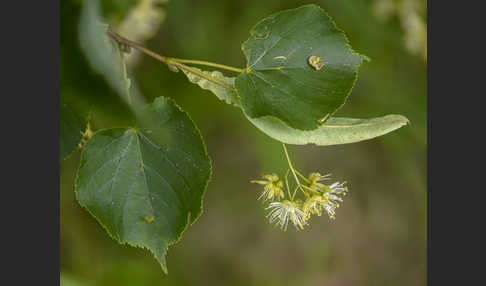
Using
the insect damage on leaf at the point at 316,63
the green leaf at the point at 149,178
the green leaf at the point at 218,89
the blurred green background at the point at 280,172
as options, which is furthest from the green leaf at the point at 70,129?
the blurred green background at the point at 280,172

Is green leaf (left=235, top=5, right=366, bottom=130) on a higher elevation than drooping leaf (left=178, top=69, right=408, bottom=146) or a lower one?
higher

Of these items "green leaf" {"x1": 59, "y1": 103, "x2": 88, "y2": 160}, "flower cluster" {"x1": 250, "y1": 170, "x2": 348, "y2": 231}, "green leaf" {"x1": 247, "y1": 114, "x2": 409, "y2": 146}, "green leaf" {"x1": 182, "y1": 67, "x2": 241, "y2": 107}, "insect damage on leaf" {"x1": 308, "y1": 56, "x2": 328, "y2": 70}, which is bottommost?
"flower cluster" {"x1": 250, "y1": 170, "x2": 348, "y2": 231}

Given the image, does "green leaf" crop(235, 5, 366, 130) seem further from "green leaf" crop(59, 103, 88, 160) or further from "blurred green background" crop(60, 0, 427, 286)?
"blurred green background" crop(60, 0, 427, 286)

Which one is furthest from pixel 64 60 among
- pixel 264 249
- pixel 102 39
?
pixel 264 249

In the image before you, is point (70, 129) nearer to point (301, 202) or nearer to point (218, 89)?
point (218, 89)

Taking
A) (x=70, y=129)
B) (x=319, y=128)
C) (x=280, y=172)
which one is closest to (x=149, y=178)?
(x=70, y=129)

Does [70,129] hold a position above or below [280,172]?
below

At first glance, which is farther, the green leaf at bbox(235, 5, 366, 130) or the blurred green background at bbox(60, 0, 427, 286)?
the blurred green background at bbox(60, 0, 427, 286)

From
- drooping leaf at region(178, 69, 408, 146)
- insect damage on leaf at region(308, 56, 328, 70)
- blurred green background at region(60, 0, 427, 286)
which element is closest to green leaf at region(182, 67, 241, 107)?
drooping leaf at region(178, 69, 408, 146)
